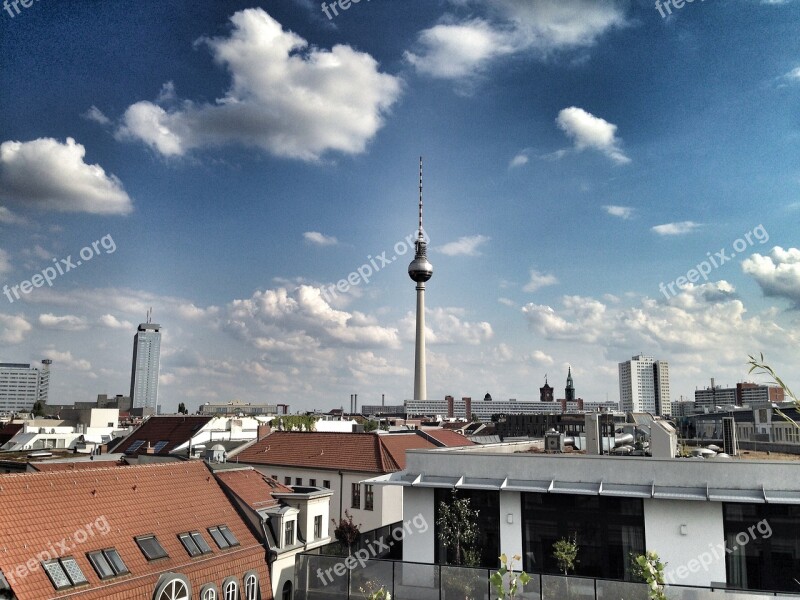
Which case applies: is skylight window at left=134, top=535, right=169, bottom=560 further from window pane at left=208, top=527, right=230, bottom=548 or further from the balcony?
the balcony

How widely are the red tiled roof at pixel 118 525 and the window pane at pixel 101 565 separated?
16cm

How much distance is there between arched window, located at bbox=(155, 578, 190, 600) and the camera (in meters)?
19.6

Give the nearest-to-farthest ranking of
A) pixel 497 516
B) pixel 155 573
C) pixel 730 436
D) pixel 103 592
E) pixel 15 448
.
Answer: pixel 103 592
pixel 155 573
pixel 497 516
pixel 730 436
pixel 15 448

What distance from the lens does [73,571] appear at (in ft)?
61.1

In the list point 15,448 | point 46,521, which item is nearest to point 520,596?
point 46,521

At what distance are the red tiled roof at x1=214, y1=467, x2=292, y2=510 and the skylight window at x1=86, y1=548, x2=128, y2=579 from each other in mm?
7331

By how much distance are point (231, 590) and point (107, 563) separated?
4.66m

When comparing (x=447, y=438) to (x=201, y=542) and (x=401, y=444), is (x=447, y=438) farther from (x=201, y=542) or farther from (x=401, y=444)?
(x=201, y=542)

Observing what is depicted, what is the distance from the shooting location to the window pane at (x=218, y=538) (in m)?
24.1

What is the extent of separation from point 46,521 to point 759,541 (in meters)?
22.3

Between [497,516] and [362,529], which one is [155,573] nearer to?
[497,516]

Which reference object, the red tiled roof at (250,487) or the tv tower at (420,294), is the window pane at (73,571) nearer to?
the red tiled roof at (250,487)

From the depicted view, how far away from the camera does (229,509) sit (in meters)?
Result: 26.4

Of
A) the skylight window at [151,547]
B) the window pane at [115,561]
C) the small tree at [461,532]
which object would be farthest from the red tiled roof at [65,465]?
the small tree at [461,532]
